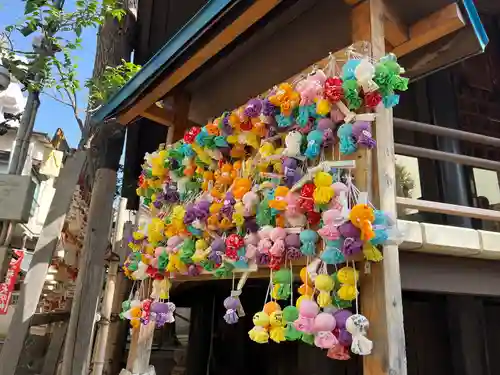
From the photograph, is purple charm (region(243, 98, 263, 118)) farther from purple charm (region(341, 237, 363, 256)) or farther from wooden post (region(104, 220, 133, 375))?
wooden post (region(104, 220, 133, 375))

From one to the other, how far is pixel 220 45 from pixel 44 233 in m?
2.17

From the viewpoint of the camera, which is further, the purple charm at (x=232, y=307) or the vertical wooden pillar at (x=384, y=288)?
the purple charm at (x=232, y=307)

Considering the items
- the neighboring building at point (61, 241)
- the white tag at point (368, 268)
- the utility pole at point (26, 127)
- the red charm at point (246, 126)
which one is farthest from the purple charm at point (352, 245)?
the utility pole at point (26, 127)

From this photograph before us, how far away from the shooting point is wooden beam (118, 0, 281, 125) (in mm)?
2270

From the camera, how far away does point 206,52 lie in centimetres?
268

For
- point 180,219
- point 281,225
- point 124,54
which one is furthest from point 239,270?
point 124,54

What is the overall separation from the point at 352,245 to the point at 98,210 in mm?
2915

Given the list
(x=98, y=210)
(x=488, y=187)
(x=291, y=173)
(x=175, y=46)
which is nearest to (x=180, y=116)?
(x=175, y=46)

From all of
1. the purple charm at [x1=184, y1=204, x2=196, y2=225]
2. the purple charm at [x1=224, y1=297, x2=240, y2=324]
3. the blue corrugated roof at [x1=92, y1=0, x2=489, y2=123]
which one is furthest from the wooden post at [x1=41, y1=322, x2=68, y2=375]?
the purple charm at [x1=224, y1=297, x2=240, y2=324]

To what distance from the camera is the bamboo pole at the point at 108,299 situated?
3971 millimetres

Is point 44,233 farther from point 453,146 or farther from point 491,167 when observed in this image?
point 453,146

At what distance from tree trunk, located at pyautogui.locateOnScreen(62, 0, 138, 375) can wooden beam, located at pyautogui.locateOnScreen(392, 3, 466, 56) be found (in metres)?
2.90

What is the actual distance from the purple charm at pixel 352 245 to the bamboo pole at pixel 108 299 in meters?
3.19

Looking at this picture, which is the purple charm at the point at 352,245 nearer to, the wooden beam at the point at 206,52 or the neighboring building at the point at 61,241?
the wooden beam at the point at 206,52
